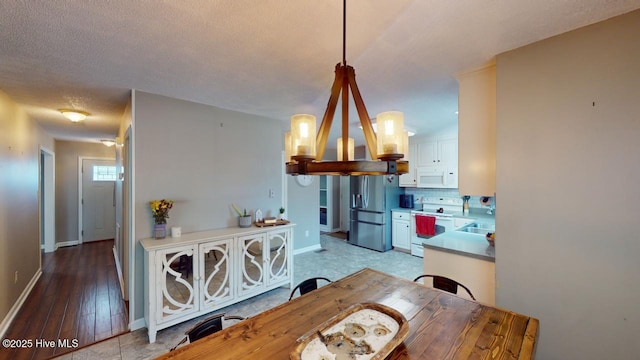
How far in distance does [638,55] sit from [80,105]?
4.89 m

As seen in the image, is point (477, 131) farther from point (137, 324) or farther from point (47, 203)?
point (47, 203)

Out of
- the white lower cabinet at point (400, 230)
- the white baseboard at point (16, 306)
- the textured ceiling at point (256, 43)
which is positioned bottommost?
the white baseboard at point (16, 306)

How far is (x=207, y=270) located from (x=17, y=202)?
7.71 ft

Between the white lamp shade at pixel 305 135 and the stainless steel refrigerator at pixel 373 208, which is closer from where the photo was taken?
the white lamp shade at pixel 305 135

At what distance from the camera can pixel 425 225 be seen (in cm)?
450

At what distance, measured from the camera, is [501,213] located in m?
1.88

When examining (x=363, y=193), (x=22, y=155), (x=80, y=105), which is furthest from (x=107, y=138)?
(x=363, y=193)

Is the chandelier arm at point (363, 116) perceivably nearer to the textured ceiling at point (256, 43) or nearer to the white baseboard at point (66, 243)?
the textured ceiling at point (256, 43)

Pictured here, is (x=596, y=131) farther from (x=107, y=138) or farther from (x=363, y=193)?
(x=107, y=138)

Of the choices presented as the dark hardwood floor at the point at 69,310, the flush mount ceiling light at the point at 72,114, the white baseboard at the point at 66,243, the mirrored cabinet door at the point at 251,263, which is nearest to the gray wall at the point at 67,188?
the white baseboard at the point at 66,243

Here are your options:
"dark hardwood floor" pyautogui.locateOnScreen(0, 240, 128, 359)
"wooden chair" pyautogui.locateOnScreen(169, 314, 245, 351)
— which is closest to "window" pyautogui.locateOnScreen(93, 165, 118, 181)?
"dark hardwood floor" pyautogui.locateOnScreen(0, 240, 128, 359)

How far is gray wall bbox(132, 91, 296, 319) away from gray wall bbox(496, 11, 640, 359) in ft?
8.96

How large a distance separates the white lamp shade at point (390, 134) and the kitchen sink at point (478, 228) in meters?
2.59

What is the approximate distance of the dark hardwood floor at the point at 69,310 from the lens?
2254mm
